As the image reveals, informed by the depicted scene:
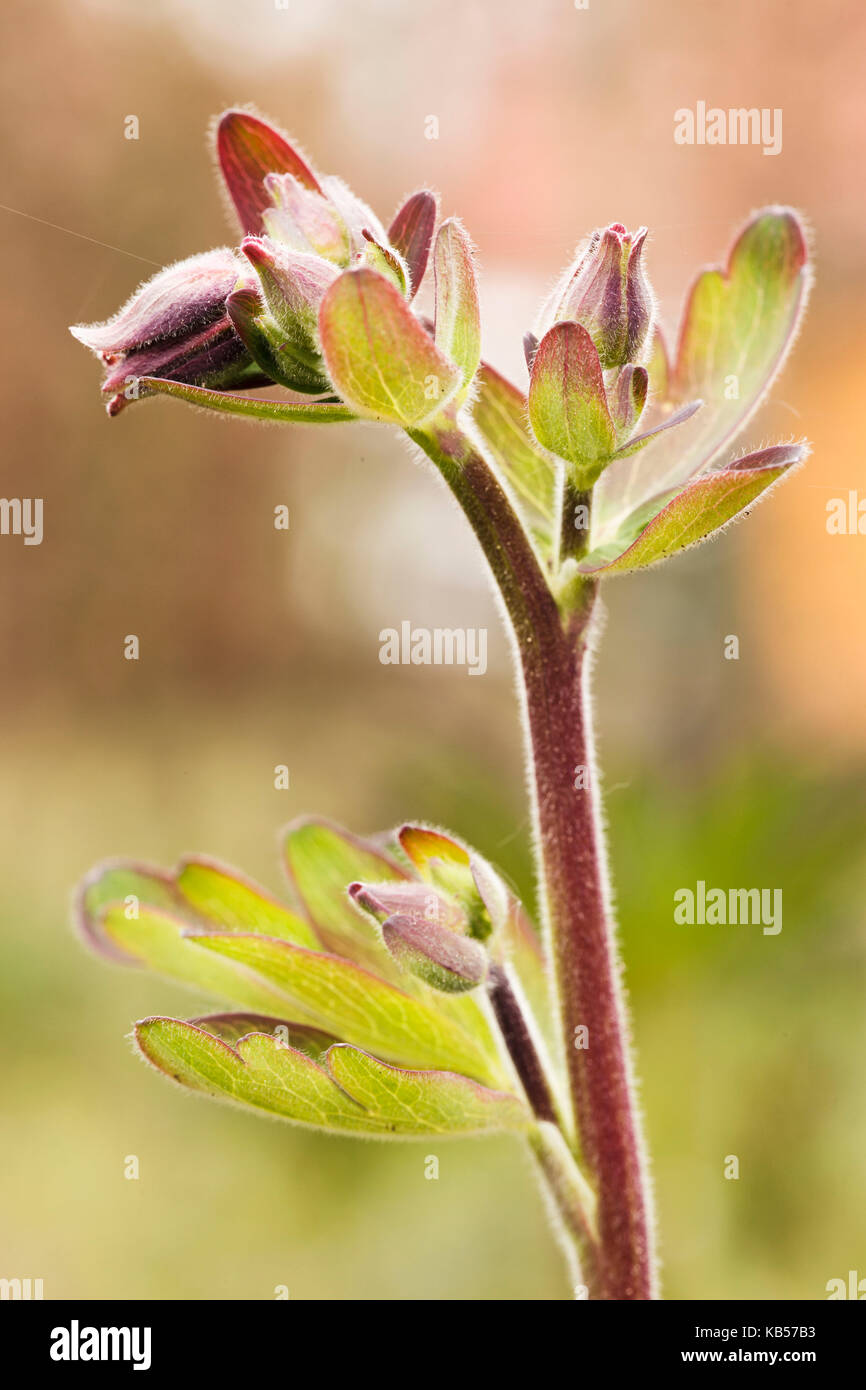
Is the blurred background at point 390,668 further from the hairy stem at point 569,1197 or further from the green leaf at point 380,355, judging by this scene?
the hairy stem at point 569,1197

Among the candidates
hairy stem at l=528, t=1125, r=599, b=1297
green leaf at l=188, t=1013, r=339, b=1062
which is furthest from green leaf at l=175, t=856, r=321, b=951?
hairy stem at l=528, t=1125, r=599, b=1297

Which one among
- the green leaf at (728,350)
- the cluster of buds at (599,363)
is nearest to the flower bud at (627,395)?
the cluster of buds at (599,363)

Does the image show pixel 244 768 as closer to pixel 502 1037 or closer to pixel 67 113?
pixel 67 113

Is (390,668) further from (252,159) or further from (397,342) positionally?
(397,342)

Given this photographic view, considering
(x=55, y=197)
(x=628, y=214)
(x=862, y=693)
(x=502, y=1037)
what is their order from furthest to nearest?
(x=55, y=197) < (x=862, y=693) < (x=628, y=214) < (x=502, y=1037)

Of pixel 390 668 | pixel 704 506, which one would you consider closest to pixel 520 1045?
pixel 704 506

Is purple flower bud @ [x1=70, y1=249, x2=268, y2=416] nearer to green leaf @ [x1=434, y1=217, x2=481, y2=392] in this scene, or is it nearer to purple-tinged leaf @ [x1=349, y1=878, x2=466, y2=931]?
green leaf @ [x1=434, y1=217, x2=481, y2=392]
